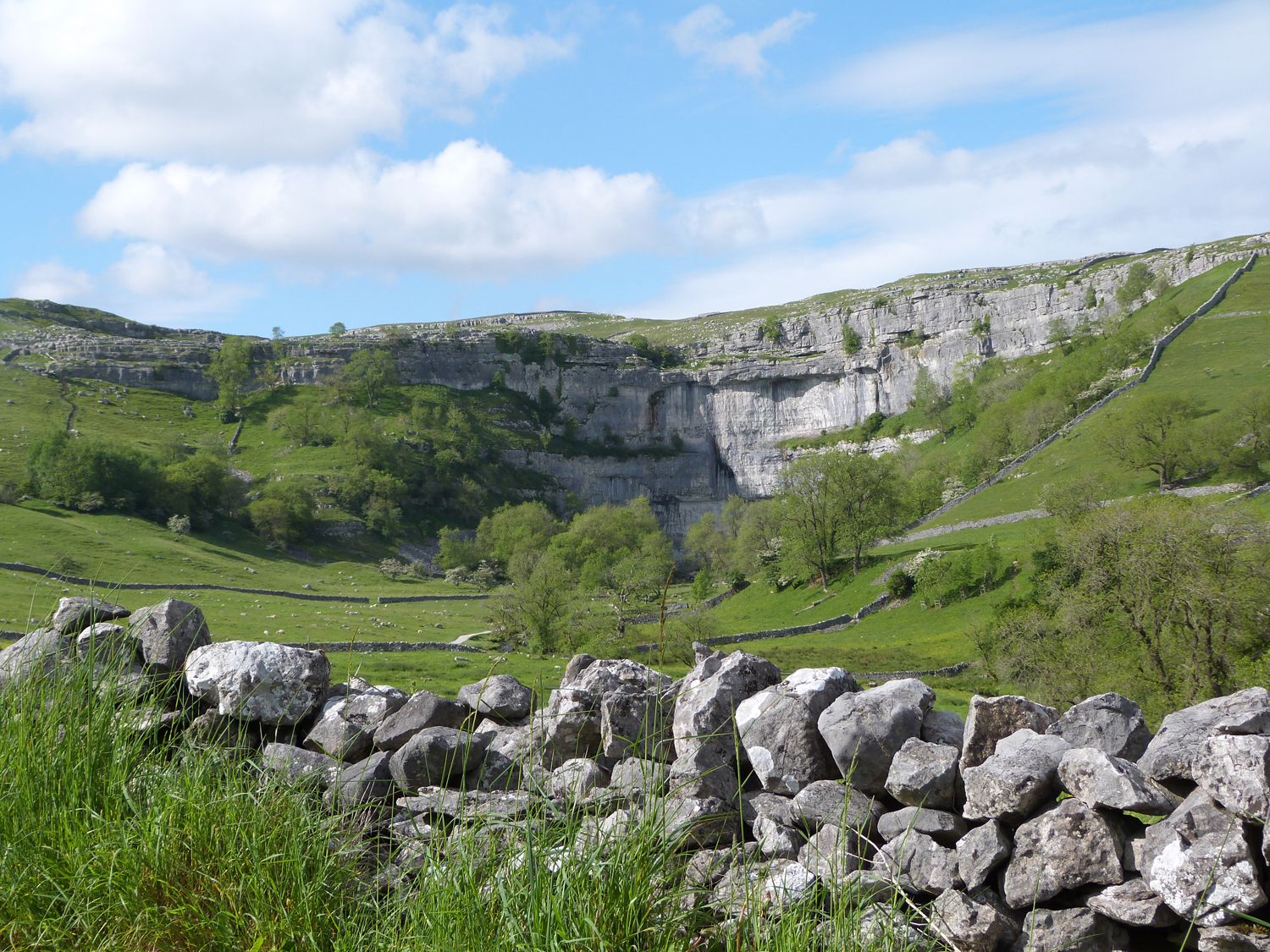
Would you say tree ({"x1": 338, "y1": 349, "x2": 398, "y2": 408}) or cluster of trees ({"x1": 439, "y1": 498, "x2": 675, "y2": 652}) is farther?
tree ({"x1": 338, "y1": 349, "x2": 398, "y2": 408})

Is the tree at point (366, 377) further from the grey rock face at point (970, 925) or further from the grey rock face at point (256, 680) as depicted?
the grey rock face at point (970, 925)

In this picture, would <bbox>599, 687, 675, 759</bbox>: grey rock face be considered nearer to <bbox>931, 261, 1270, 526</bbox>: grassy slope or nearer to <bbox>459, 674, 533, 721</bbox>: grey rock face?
<bbox>459, 674, 533, 721</bbox>: grey rock face

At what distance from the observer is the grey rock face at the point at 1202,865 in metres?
4.15

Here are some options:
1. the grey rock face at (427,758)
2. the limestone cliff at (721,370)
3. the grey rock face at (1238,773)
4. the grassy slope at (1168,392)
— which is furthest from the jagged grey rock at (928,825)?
the limestone cliff at (721,370)

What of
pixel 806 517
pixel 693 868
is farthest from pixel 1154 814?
pixel 806 517

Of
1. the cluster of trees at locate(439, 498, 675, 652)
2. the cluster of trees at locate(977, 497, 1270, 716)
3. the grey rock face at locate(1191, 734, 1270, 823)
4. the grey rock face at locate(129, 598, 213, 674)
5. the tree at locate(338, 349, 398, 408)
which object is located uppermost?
the tree at locate(338, 349, 398, 408)

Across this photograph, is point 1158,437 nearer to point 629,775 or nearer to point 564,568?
point 564,568

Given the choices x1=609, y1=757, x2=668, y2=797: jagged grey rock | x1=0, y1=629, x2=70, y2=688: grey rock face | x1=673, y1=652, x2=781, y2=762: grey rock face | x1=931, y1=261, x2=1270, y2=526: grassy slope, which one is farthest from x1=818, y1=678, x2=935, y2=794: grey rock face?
x1=931, y1=261, x2=1270, y2=526: grassy slope

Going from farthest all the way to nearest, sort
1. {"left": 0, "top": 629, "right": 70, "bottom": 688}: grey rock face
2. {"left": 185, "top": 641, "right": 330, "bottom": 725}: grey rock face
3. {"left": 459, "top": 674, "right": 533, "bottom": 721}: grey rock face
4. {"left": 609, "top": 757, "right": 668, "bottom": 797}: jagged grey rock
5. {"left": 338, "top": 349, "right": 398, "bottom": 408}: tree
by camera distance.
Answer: {"left": 338, "top": 349, "right": 398, "bottom": 408}: tree < {"left": 459, "top": 674, "right": 533, "bottom": 721}: grey rock face < {"left": 185, "top": 641, "right": 330, "bottom": 725}: grey rock face < {"left": 0, "top": 629, "right": 70, "bottom": 688}: grey rock face < {"left": 609, "top": 757, "right": 668, "bottom": 797}: jagged grey rock

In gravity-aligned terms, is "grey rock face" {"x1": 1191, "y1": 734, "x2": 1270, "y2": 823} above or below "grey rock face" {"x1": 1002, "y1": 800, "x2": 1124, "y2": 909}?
above

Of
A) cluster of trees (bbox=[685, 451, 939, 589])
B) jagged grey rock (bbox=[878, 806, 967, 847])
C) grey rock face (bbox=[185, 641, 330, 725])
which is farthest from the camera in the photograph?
cluster of trees (bbox=[685, 451, 939, 589])

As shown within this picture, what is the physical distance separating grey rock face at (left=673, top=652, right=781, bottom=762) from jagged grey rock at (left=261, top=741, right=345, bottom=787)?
231cm

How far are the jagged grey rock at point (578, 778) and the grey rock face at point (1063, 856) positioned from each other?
254cm

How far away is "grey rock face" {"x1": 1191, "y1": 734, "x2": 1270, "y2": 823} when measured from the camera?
13.9ft
